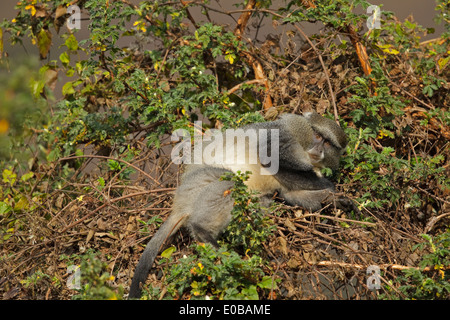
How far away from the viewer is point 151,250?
340 cm

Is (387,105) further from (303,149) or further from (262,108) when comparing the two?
(262,108)

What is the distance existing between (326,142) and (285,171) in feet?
1.21

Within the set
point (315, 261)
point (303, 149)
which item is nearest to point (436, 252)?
point (315, 261)

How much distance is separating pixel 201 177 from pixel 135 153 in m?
0.74

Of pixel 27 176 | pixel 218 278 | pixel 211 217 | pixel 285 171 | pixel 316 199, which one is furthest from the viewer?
pixel 27 176

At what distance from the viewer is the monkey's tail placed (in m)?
3.23

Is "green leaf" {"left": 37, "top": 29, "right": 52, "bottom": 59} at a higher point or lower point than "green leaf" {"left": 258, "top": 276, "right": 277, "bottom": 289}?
higher

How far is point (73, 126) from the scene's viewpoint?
447cm

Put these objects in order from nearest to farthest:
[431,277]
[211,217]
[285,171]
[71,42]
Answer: [431,277], [211,217], [285,171], [71,42]

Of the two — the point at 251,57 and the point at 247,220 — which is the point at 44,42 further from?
the point at 247,220

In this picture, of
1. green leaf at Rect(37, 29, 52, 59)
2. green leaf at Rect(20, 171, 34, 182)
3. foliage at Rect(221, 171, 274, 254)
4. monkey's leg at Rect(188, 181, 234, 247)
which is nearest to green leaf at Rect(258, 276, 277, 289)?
foliage at Rect(221, 171, 274, 254)

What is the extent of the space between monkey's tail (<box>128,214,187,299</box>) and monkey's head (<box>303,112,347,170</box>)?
1.08 m

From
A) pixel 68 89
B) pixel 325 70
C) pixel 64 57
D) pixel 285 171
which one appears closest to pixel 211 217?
pixel 285 171

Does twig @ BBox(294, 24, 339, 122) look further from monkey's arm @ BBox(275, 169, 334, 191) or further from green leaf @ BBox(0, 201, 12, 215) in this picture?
green leaf @ BBox(0, 201, 12, 215)
